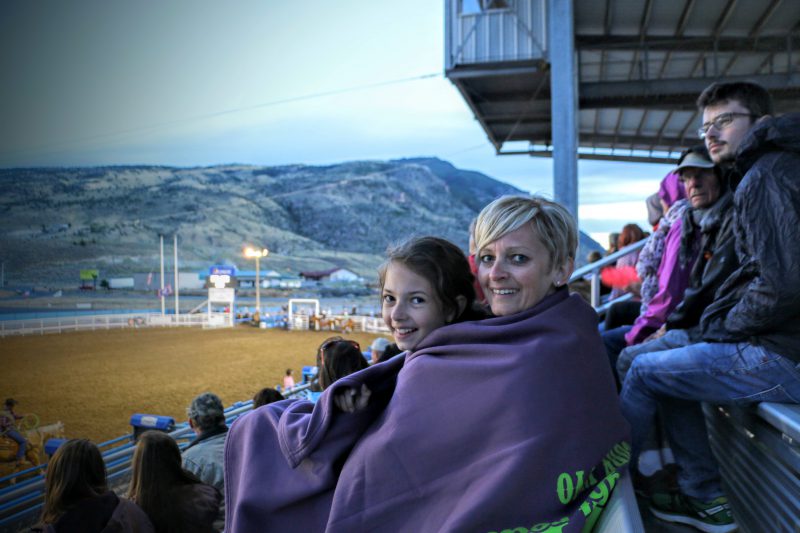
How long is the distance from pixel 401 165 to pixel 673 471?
6475 inches

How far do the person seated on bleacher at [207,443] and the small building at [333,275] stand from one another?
7018cm

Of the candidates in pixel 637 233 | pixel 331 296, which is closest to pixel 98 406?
pixel 637 233

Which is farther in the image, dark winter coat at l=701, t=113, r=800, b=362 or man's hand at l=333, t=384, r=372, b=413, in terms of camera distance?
dark winter coat at l=701, t=113, r=800, b=362

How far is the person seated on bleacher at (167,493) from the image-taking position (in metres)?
2.23

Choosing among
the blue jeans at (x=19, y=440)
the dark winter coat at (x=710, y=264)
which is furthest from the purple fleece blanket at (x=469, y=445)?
the blue jeans at (x=19, y=440)

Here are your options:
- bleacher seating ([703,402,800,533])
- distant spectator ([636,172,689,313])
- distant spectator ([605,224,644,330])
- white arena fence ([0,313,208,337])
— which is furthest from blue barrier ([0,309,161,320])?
bleacher seating ([703,402,800,533])

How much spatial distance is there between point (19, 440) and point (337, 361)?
22.0 feet

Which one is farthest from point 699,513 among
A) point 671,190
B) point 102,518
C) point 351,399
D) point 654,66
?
point 654,66

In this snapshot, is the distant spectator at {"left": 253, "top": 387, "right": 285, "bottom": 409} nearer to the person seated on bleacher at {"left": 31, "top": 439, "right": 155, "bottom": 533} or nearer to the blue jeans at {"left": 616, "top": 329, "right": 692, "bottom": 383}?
the person seated on bleacher at {"left": 31, "top": 439, "right": 155, "bottom": 533}

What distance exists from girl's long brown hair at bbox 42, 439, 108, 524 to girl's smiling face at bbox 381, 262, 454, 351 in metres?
1.44

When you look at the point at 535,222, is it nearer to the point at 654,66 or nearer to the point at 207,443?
the point at 207,443

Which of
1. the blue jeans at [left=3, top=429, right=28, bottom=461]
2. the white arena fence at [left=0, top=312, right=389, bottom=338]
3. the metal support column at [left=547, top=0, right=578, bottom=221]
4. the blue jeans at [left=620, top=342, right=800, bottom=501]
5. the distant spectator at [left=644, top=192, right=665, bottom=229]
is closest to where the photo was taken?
the blue jeans at [left=620, top=342, right=800, bottom=501]

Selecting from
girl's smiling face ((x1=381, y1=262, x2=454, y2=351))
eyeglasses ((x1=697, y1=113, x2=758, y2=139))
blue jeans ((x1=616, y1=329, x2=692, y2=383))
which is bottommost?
blue jeans ((x1=616, y1=329, x2=692, y2=383))

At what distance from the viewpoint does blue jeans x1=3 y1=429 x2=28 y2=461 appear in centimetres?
671
